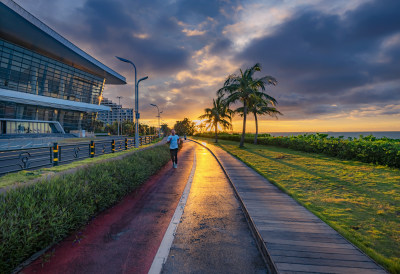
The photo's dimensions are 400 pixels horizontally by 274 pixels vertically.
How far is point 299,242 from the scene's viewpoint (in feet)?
10.0

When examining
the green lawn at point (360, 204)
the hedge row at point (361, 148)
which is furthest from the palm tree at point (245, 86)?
the green lawn at point (360, 204)

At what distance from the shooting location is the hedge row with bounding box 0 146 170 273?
2477 mm

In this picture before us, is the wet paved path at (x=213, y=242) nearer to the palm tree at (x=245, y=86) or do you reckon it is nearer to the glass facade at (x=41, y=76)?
the palm tree at (x=245, y=86)

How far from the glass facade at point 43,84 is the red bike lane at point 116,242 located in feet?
142

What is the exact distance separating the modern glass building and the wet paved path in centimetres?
3866

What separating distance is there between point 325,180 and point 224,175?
4.11 meters

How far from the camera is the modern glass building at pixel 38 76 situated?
30.9 meters

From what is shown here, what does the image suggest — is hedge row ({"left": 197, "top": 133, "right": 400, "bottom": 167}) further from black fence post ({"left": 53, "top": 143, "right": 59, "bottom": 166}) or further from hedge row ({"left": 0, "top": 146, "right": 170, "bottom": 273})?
black fence post ({"left": 53, "top": 143, "right": 59, "bottom": 166})

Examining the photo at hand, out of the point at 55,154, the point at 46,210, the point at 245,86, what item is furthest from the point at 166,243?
the point at 245,86

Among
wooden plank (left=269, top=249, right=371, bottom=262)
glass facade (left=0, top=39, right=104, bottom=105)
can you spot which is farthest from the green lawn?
glass facade (left=0, top=39, right=104, bottom=105)

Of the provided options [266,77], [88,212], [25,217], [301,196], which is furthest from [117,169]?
[266,77]

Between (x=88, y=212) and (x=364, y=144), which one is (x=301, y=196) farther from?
(x=364, y=144)

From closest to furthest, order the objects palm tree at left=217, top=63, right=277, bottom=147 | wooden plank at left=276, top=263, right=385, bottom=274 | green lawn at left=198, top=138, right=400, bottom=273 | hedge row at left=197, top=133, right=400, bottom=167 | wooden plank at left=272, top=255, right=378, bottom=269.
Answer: wooden plank at left=276, top=263, right=385, bottom=274
wooden plank at left=272, top=255, right=378, bottom=269
green lawn at left=198, top=138, right=400, bottom=273
hedge row at left=197, top=133, right=400, bottom=167
palm tree at left=217, top=63, right=277, bottom=147

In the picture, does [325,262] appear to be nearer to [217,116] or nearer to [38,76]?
[217,116]
